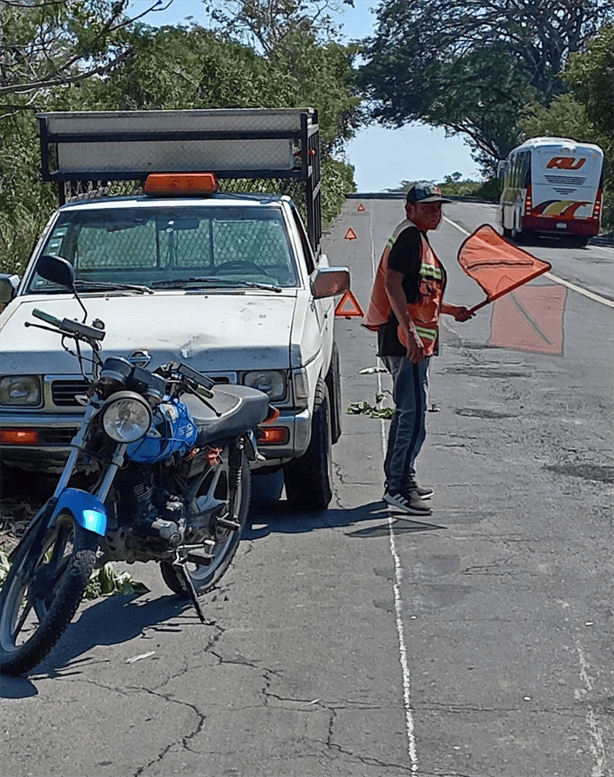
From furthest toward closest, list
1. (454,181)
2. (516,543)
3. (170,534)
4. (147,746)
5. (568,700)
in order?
(454,181) → (516,543) → (170,534) → (568,700) → (147,746)

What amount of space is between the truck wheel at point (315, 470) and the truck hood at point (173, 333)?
58 cm

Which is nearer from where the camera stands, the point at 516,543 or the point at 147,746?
the point at 147,746

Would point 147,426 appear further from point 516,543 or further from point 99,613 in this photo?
point 516,543

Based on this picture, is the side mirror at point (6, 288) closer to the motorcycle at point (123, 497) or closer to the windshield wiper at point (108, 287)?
the windshield wiper at point (108, 287)

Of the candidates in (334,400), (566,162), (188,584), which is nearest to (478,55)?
(566,162)

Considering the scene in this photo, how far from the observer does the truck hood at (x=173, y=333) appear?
23.0 feet

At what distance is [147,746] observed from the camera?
184 inches

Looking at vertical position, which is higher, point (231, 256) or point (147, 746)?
point (231, 256)

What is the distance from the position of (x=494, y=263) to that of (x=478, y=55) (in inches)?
3408

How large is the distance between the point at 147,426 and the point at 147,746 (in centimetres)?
130

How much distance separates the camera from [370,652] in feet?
18.4

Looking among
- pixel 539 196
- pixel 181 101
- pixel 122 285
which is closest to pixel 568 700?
pixel 122 285

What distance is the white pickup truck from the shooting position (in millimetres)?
7125

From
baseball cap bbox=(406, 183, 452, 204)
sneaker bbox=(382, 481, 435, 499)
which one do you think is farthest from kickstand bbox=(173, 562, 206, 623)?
baseball cap bbox=(406, 183, 452, 204)
